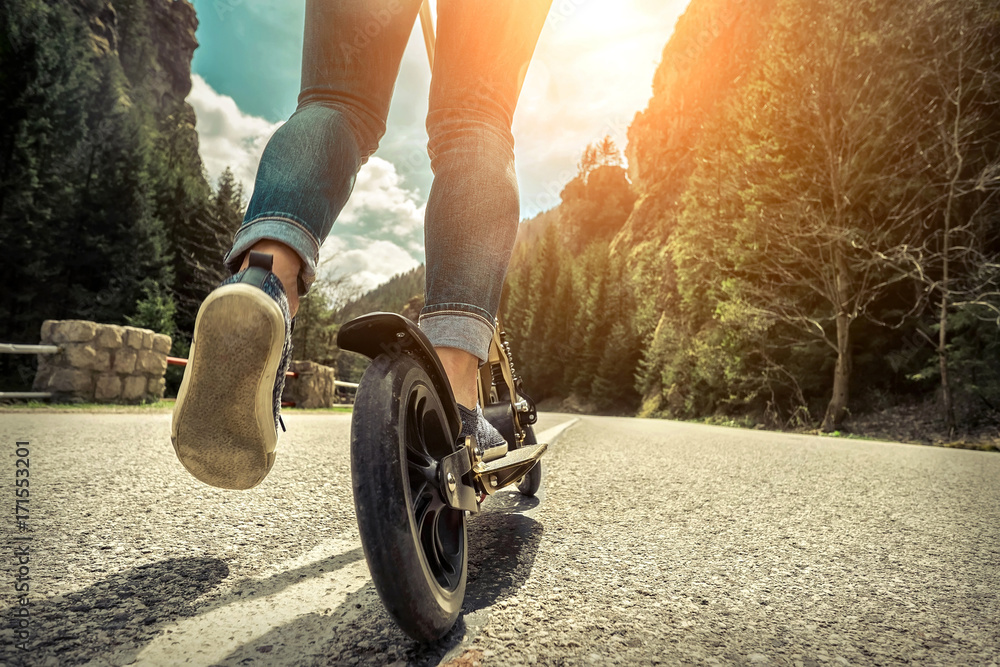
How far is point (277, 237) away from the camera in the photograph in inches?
31.0

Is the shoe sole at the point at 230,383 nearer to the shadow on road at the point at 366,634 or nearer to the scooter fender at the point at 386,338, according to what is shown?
the scooter fender at the point at 386,338

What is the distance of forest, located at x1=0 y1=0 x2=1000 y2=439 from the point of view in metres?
9.75

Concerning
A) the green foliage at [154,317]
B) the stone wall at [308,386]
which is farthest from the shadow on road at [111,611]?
the green foliage at [154,317]

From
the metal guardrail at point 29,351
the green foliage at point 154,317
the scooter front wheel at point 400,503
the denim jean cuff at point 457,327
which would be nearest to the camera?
Answer: the scooter front wheel at point 400,503

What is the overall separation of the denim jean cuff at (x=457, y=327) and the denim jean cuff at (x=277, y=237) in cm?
21

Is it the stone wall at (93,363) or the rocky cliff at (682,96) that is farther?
the rocky cliff at (682,96)

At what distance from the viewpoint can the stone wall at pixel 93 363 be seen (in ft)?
19.6

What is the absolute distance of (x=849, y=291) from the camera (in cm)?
1116

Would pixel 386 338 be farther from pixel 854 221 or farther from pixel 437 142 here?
pixel 854 221

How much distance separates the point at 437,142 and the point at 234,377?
2.07 ft

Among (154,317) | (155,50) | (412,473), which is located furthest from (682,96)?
(155,50)

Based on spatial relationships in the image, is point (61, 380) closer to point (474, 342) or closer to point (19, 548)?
point (19, 548)

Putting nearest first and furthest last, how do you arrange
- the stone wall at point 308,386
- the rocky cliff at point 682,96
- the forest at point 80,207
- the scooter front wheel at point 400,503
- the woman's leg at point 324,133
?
the scooter front wheel at point 400,503, the woman's leg at point 324,133, the stone wall at point 308,386, the forest at point 80,207, the rocky cliff at point 682,96

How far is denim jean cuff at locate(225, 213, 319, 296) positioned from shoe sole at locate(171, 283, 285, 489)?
4.7 inches
